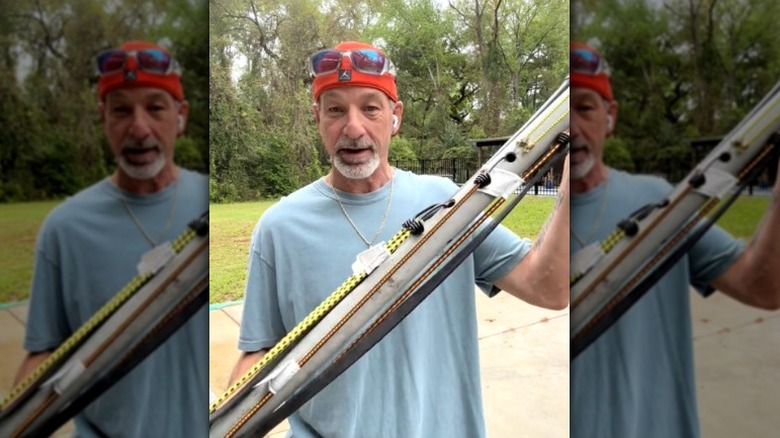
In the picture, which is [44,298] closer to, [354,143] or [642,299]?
[642,299]

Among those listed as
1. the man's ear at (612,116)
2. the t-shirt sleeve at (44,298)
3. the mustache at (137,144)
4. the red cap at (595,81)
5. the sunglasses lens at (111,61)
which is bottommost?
the t-shirt sleeve at (44,298)

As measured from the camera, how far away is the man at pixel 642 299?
680mm

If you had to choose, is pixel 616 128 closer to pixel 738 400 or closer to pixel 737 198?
pixel 737 198

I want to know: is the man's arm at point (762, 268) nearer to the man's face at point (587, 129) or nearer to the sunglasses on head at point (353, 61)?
the man's face at point (587, 129)

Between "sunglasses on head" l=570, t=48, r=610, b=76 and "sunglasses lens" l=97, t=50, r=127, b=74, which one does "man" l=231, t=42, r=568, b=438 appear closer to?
"sunglasses on head" l=570, t=48, r=610, b=76

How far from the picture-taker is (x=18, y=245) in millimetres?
652

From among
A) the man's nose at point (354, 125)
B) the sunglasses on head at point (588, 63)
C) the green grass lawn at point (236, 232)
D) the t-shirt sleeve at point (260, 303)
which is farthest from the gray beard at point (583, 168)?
the t-shirt sleeve at point (260, 303)

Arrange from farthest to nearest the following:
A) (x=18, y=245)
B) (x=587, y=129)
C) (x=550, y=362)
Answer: (x=550, y=362)
(x=587, y=129)
(x=18, y=245)

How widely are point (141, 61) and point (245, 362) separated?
1.00 m

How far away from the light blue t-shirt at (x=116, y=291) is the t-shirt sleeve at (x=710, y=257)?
64 cm

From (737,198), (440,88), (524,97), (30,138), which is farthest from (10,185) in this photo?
(524,97)

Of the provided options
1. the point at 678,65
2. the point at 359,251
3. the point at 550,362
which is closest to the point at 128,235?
the point at 678,65

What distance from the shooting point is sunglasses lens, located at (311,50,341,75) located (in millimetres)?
1524

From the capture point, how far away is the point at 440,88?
163 centimetres
